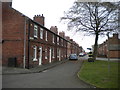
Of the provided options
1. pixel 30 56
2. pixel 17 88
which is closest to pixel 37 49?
pixel 30 56

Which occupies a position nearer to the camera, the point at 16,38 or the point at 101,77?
the point at 101,77

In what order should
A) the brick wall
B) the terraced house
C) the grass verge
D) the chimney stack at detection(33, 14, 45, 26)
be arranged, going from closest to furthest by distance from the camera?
1. the grass verge
2. the terraced house
3. the brick wall
4. the chimney stack at detection(33, 14, 45, 26)

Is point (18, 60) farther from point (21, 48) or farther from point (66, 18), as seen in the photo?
point (66, 18)

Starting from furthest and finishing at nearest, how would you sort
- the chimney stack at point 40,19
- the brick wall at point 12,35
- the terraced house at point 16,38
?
the chimney stack at point 40,19
the brick wall at point 12,35
the terraced house at point 16,38

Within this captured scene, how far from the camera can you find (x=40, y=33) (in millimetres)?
25969

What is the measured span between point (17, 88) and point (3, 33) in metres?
13.4

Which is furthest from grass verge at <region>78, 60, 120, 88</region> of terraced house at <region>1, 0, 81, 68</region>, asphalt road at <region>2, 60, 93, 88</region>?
terraced house at <region>1, 0, 81, 68</region>

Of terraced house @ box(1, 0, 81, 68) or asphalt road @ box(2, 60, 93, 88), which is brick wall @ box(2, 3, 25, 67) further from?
asphalt road @ box(2, 60, 93, 88)

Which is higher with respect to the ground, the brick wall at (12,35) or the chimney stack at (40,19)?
the chimney stack at (40,19)

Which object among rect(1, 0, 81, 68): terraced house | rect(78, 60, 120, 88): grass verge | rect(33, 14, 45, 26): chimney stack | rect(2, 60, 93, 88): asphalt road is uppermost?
rect(33, 14, 45, 26): chimney stack

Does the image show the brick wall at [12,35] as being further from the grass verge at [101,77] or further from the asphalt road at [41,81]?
the grass verge at [101,77]

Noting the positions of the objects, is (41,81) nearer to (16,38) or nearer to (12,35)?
(16,38)

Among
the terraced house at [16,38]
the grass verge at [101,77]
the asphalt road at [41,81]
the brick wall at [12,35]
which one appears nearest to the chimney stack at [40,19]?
the terraced house at [16,38]

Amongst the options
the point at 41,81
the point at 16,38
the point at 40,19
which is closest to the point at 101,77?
the point at 41,81
